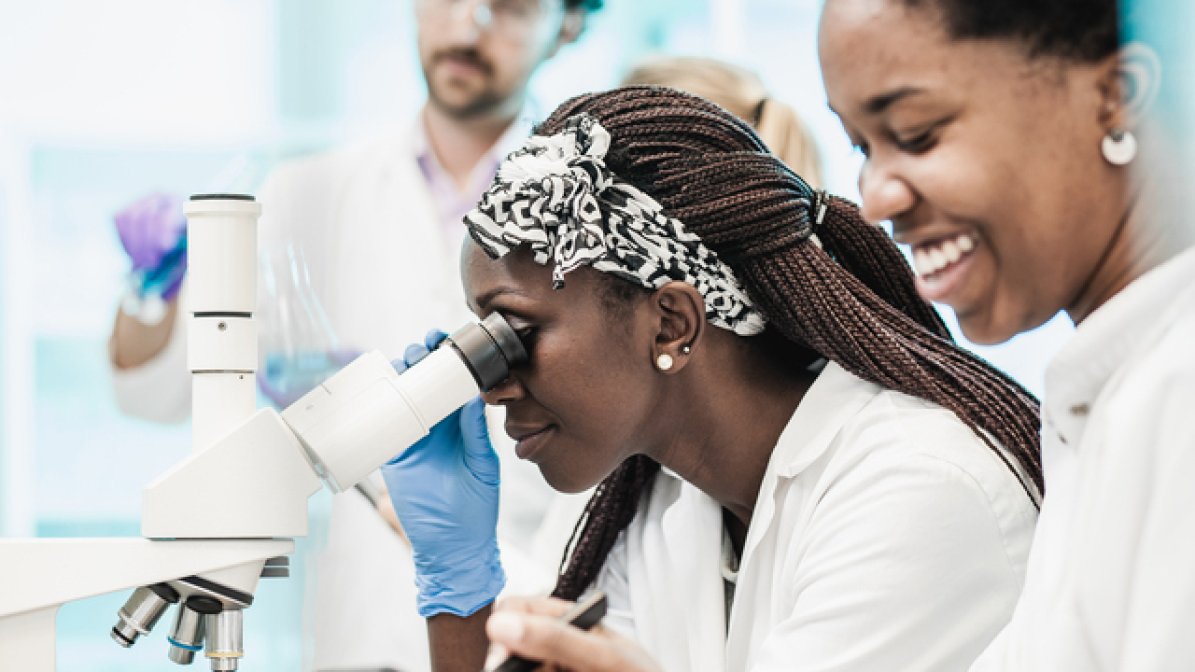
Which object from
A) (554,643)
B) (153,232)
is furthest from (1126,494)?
(153,232)

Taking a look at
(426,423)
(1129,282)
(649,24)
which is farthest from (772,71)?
(1129,282)

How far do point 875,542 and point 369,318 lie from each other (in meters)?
1.51

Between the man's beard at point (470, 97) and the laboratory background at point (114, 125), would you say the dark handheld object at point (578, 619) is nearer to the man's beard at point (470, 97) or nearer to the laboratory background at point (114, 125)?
the man's beard at point (470, 97)

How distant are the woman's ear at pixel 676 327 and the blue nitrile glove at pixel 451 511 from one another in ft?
0.89

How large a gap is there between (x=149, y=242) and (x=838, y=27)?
154cm

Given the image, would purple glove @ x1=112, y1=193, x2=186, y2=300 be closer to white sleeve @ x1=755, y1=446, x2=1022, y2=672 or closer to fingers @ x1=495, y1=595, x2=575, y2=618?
fingers @ x1=495, y1=595, x2=575, y2=618

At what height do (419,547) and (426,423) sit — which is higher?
(426,423)

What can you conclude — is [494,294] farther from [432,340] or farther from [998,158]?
[998,158]

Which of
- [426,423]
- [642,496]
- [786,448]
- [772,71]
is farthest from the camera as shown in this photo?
[772,71]

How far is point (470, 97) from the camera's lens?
256 centimetres

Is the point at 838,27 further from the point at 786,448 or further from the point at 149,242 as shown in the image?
the point at 149,242

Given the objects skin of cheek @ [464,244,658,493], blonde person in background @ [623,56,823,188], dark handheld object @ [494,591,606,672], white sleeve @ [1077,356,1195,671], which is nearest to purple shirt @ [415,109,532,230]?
blonde person in background @ [623,56,823,188]

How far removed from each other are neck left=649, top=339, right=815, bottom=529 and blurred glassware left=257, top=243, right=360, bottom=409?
0.39 metres

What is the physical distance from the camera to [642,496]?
166 centimetres
